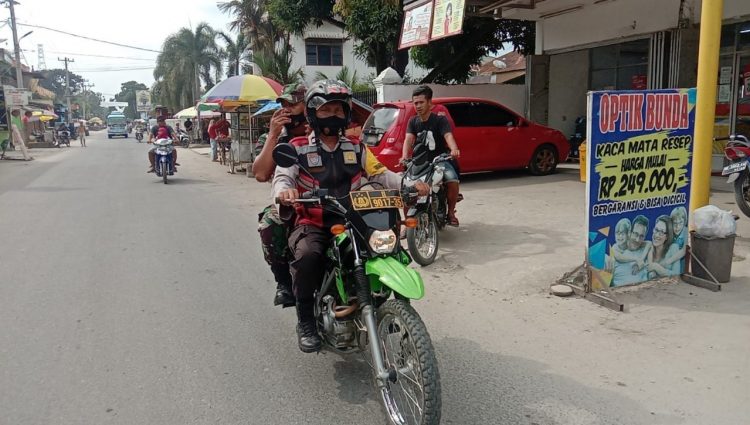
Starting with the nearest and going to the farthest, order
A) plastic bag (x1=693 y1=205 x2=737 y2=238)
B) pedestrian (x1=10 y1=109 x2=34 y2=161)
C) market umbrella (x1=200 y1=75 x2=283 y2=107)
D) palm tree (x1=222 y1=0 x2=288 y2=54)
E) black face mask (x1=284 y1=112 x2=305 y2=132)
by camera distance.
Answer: black face mask (x1=284 y1=112 x2=305 y2=132)
plastic bag (x1=693 y1=205 x2=737 y2=238)
market umbrella (x1=200 y1=75 x2=283 y2=107)
pedestrian (x1=10 y1=109 x2=34 y2=161)
palm tree (x1=222 y1=0 x2=288 y2=54)

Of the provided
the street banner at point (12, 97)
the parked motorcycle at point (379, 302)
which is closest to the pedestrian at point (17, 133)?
the street banner at point (12, 97)

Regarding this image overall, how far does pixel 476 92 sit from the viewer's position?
51.1ft

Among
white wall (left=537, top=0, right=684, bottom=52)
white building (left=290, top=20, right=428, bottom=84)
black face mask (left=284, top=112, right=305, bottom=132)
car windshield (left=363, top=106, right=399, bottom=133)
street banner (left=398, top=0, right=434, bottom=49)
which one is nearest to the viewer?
black face mask (left=284, top=112, right=305, bottom=132)

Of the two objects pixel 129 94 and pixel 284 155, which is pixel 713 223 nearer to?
pixel 284 155

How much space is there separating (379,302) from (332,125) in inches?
43.1

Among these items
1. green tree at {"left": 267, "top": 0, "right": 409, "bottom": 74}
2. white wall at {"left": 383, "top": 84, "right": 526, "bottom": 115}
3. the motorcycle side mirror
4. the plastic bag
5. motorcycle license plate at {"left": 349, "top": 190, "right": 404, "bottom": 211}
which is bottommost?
the plastic bag

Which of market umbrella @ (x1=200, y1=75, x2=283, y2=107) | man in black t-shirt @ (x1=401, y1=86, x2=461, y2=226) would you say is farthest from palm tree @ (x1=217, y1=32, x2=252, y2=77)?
man in black t-shirt @ (x1=401, y1=86, x2=461, y2=226)

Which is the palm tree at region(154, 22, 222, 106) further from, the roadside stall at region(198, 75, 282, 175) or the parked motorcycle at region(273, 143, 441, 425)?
the parked motorcycle at region(273, 143, 441, 425)

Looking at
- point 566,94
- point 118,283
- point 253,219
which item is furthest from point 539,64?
point 118,283

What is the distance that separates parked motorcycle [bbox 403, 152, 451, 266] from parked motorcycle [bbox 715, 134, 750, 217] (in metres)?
3.63

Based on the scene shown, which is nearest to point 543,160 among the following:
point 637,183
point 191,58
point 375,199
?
point 637,183

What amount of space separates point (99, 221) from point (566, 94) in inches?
488

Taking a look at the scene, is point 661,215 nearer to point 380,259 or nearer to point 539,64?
point 380,259

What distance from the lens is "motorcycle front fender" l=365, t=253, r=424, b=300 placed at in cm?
278
